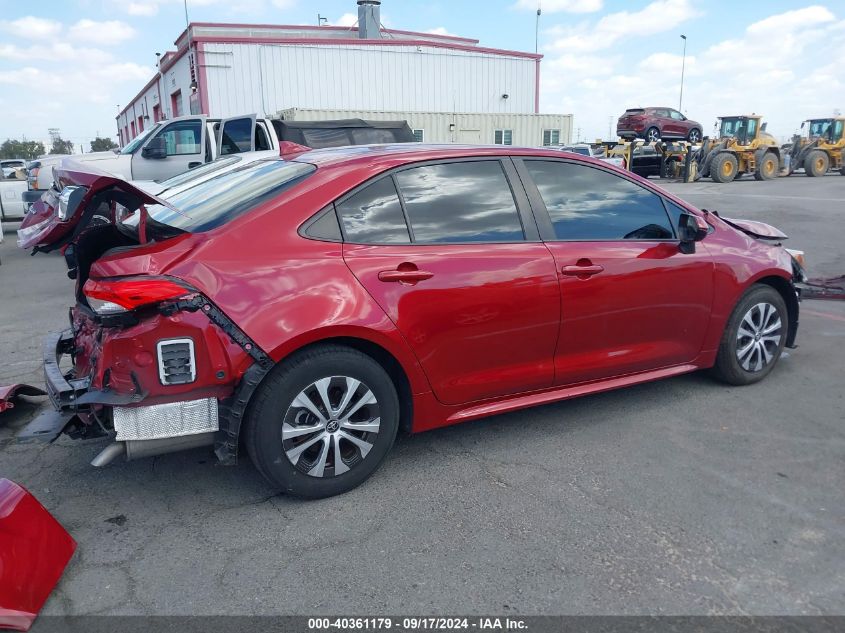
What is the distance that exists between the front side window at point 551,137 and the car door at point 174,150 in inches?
702

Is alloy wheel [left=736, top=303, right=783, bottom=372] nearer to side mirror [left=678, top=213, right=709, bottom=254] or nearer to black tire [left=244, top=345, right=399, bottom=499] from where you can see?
side mirror [left=678, top=213, right=709, bottom=254]

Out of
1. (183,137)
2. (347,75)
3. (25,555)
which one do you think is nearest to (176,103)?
(347,75)

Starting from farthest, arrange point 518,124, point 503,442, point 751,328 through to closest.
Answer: point 518,124
point 751,328
point 503,442

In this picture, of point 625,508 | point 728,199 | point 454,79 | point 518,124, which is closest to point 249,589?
point 625,508

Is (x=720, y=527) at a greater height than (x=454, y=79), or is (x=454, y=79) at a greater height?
(x=454, y=79)

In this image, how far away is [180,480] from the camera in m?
3.54

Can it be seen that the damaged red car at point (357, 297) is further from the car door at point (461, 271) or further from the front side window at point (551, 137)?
the front side window at point (551, 137)

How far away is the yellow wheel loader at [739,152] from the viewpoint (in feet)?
83.6

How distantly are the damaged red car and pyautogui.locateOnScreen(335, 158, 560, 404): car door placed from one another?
0.01 m

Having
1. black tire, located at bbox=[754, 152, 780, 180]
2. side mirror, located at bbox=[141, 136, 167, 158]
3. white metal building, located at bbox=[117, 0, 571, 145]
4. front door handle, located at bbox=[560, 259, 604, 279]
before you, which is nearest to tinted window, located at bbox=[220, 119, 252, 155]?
side mirror, located at bbox=[141, 136, 167, 158]

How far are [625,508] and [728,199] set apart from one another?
739 inches

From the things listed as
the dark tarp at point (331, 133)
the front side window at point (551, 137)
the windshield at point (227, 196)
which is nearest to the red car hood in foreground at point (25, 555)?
the windshield at point (227, 196)

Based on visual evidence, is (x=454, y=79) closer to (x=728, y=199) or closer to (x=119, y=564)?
(x=728, y=199)

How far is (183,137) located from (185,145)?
0.56 ft
